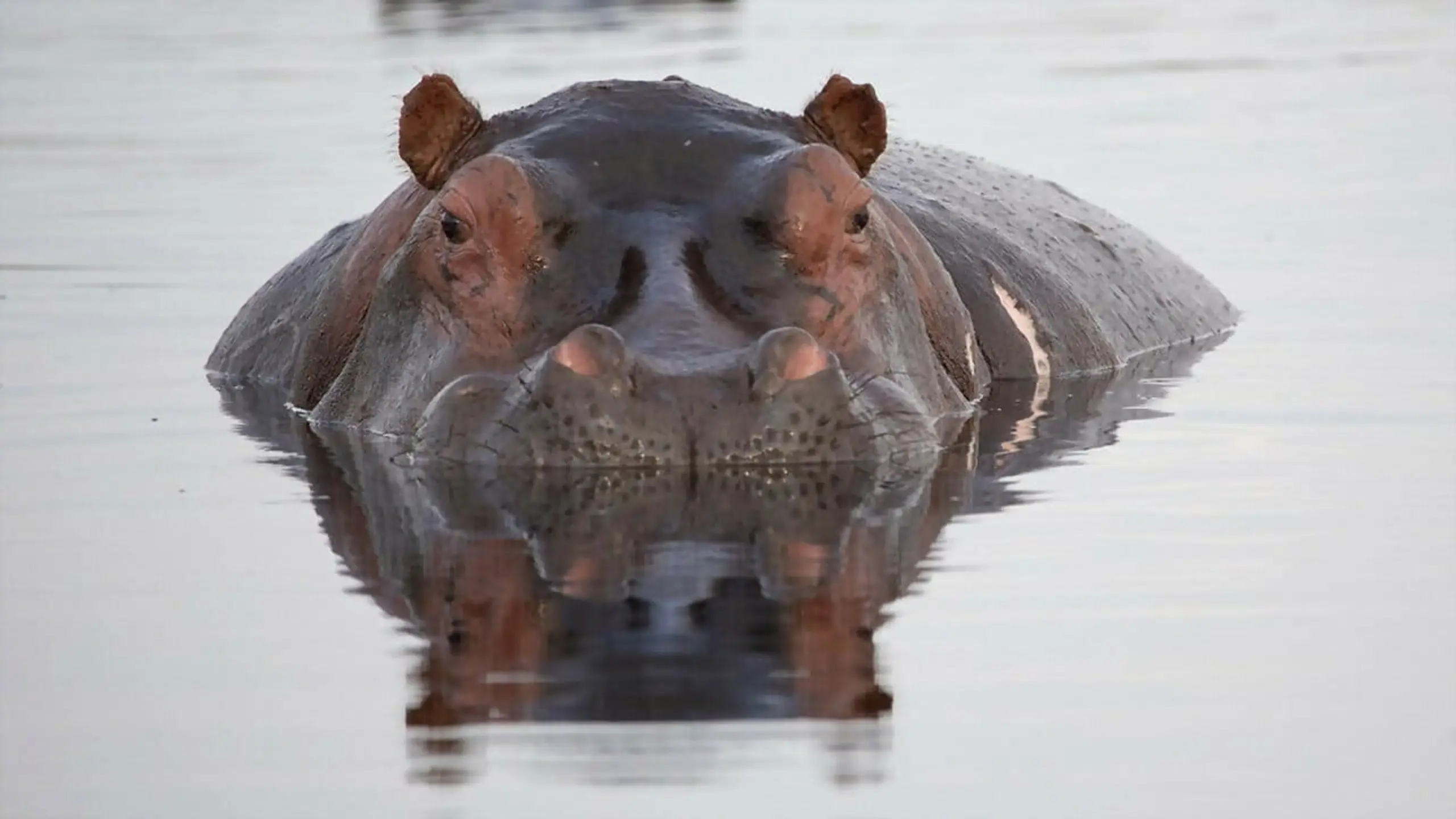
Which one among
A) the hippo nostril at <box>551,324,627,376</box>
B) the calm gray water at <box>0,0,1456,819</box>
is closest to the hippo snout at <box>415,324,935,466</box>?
the hippo nostril at <box>551,324,627,376</box>

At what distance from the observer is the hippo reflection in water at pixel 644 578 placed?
18.6 ft

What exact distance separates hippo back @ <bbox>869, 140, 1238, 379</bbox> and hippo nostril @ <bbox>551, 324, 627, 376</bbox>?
9.92 feet

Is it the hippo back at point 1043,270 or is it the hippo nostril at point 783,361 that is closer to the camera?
the hippo nostril at point 783,361

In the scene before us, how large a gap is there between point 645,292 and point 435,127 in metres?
1.18

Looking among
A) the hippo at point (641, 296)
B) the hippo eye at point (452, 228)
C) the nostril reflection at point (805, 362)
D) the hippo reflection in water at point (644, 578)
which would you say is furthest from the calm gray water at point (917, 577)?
the hippo eye at point (452, 228)

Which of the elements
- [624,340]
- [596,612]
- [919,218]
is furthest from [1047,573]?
[919,218]

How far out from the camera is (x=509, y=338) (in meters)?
8.66

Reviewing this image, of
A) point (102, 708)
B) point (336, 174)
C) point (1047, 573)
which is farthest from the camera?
point (336, 174)

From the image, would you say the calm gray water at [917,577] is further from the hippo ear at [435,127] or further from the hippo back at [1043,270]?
the hippo ear at [435,127]

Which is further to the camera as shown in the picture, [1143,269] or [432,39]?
[432,39]

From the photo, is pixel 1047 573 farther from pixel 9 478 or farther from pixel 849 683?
pixel 9 478

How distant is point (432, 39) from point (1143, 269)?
14.9 meters

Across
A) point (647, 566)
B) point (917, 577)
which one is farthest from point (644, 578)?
point (917, 577)

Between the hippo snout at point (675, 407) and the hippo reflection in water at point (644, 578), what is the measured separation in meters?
0.04
